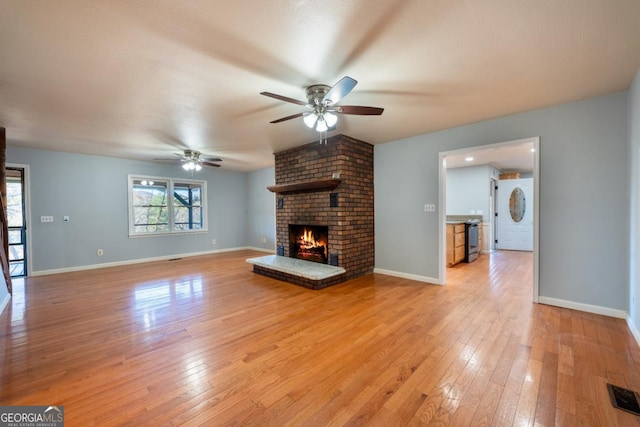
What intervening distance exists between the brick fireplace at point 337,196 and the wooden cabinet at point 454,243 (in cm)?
178

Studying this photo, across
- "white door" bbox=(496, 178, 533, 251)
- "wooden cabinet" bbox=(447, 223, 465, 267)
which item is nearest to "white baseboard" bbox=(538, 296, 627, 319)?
"wooden cabinet" bbox=(447, 223, 465, 267)

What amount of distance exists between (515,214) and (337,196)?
20.9ft

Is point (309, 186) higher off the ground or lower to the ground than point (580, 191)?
higher

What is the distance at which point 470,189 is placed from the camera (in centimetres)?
738

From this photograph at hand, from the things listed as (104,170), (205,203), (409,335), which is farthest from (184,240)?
(409,335)

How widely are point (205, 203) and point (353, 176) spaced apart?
4.83 meters

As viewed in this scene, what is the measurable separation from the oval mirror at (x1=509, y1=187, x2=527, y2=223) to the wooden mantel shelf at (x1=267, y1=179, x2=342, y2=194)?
639 cm

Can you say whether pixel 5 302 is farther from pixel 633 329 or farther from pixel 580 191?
pixel 580 191

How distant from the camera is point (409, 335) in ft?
8.16

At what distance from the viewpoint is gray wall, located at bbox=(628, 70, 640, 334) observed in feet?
7.65

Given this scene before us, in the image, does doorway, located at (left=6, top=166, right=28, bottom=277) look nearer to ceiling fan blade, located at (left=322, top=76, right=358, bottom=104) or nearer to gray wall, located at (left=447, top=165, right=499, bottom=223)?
ceiling fan blade, located at (left=322, top=76, right=358, bottom=104)

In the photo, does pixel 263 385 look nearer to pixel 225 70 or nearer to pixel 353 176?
pixel 225 70

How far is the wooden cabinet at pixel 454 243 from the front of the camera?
5.43 metres

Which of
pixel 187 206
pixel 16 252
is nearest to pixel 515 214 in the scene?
pixel 187 206
